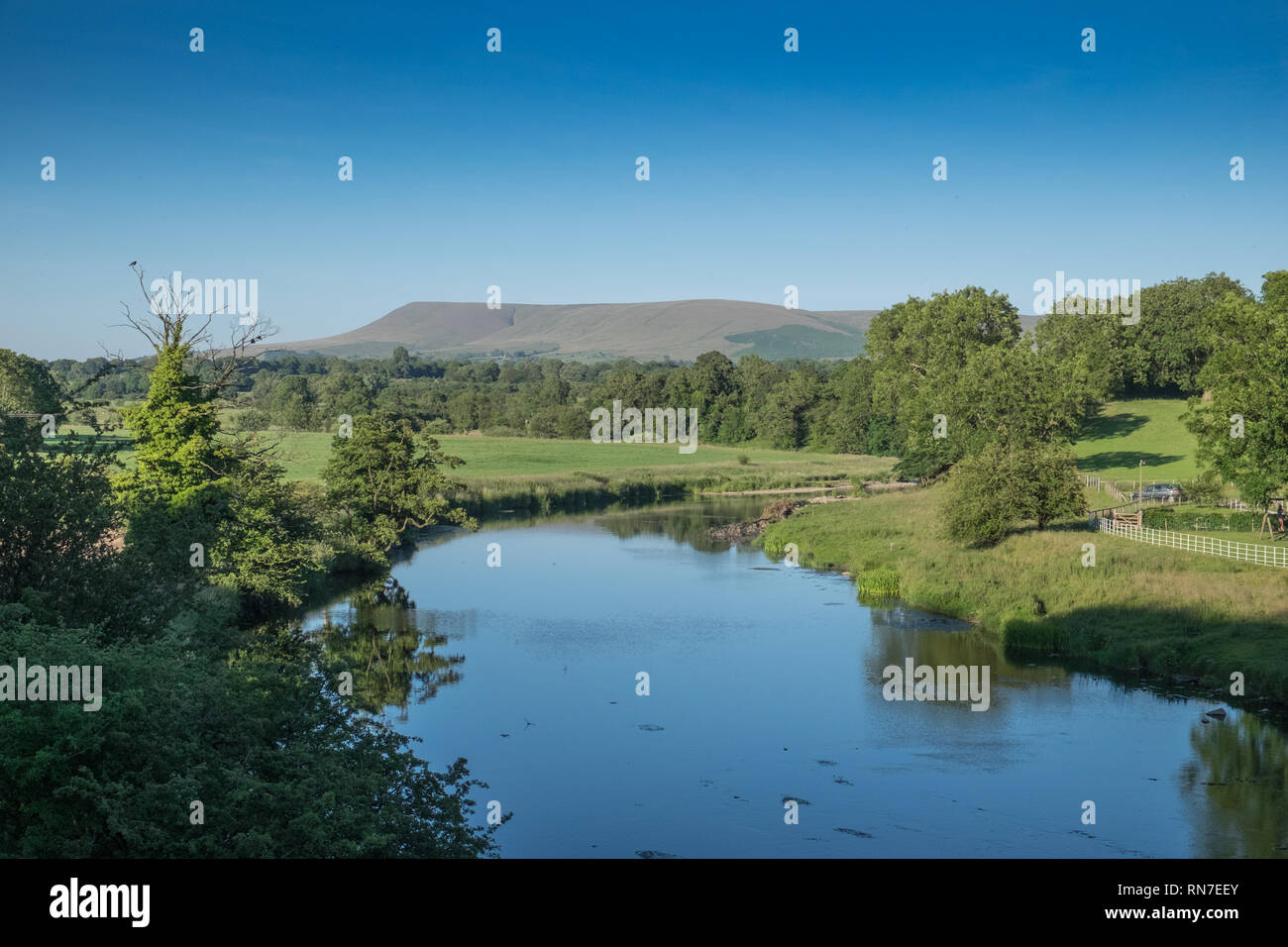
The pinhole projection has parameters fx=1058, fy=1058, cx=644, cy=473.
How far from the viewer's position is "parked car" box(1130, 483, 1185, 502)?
2176 inches

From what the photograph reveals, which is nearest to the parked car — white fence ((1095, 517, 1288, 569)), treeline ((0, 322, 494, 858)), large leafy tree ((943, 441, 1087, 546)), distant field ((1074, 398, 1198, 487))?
distant field ((1074, 398, 1198, 487))

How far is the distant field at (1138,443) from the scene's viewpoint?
72.9 metres

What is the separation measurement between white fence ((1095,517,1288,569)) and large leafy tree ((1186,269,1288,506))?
2.44 meters

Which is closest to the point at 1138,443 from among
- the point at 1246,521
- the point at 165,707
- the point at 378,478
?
the point at 1246,521

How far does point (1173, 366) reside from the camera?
93.7 metres

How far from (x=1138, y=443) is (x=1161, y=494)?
28.6m

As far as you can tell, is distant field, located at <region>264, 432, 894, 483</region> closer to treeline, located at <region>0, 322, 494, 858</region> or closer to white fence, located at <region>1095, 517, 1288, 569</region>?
white fence, located at <region>1095, 517, 1288, 569</region>

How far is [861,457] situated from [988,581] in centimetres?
6621

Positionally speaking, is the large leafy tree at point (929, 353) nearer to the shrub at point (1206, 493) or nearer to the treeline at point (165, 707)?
the shrub at point (1206, 493)

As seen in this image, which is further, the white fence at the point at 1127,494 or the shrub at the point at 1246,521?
the white fence at the point at 1127,494

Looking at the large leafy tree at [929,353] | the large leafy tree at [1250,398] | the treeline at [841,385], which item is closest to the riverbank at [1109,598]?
the large leafy tree at [1250,398]

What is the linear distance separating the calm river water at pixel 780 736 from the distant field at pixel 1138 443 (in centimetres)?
4248
